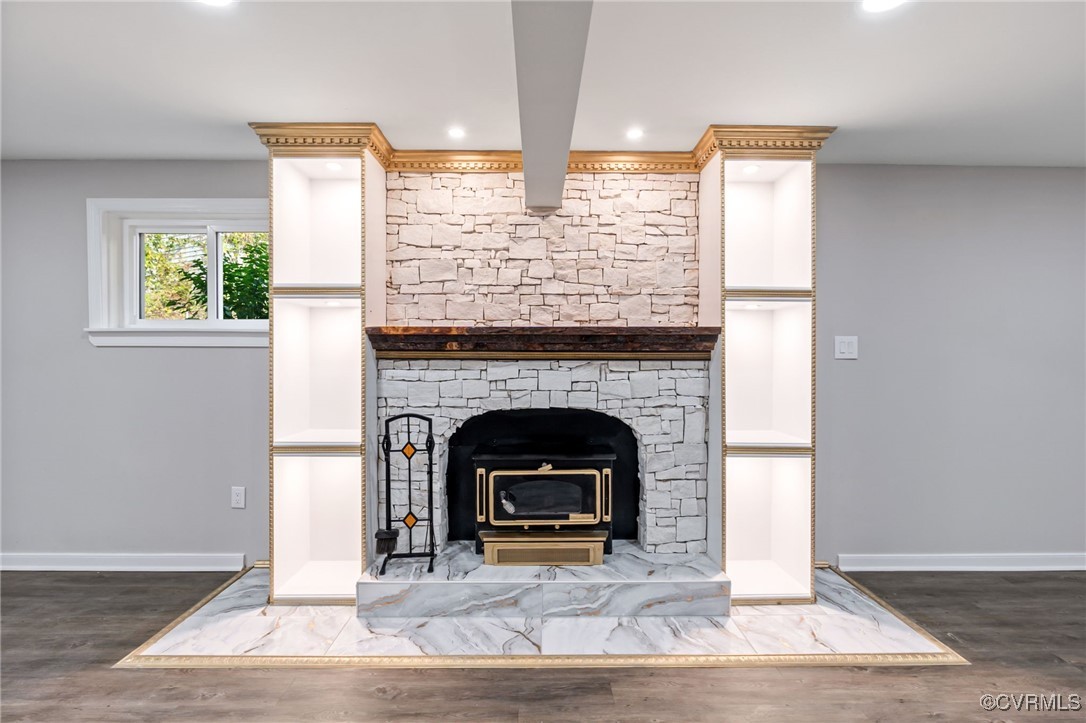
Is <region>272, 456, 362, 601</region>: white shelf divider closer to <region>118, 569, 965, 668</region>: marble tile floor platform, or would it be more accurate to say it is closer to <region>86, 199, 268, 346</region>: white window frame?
<region>118, 569, 965, 668</region>: marble tile floor platform

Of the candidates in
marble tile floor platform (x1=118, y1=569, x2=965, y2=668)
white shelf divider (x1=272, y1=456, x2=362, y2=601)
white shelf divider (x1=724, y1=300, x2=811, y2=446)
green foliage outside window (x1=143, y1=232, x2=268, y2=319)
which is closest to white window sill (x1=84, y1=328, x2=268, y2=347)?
green foliage outside window (x1=143, y1=232, x2=268, y2=319)

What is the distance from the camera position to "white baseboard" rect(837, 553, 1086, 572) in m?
3.28

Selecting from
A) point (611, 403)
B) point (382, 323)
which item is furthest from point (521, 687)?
point (382, 323)

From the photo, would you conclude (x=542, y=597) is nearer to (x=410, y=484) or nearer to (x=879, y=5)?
(x=410, y=484)

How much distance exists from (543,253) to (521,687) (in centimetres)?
203

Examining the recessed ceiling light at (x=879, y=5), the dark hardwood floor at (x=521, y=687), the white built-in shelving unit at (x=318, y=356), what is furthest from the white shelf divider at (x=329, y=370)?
the recessed ceiling light at (x=879, y=5)

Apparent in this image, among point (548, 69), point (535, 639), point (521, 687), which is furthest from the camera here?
point (535, 639)

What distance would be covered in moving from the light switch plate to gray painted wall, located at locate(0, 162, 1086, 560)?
0.05 meters

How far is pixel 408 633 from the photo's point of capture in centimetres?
250

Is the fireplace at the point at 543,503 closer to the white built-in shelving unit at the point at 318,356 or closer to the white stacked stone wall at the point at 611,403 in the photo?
the white stacked stone wall at the point at 611,403

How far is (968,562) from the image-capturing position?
330cm

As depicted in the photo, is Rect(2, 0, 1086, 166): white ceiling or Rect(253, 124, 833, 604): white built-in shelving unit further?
Rect(253, 124, 833, 604): white built-in shelving unit

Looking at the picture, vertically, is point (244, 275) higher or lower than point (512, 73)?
lower

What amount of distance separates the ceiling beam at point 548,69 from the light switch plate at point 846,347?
2390mm
